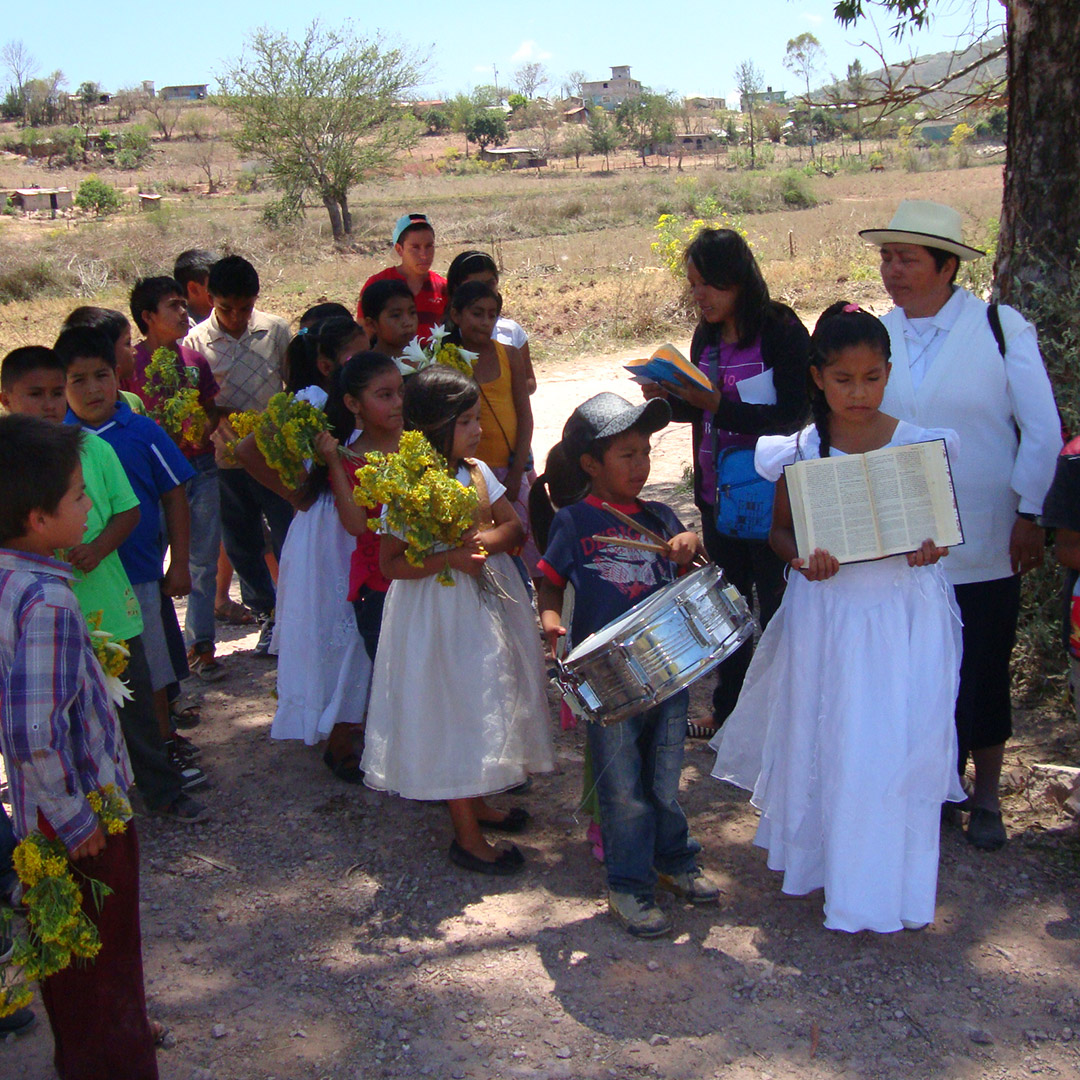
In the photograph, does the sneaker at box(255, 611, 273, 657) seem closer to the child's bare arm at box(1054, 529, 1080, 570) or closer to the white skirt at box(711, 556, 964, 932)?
the white skirt at box(711, 556, 964, 932)

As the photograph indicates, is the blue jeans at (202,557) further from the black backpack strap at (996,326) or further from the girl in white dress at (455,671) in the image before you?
the black backpack strap at (996,326)

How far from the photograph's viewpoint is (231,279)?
5.64 meters

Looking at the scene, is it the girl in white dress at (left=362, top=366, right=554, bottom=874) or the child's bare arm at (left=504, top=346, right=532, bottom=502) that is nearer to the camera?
the girl in white dress at (left=362, top=366, right=554, bottom=874)

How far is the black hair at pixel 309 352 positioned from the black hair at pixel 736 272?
4.90 feet

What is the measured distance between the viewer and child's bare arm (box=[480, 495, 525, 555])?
11.9ft

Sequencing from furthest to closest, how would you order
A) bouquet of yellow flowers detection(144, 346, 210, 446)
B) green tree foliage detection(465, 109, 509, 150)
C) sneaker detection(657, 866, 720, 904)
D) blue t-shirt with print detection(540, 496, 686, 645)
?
green tree foliage detection(465, 109, 509, 150)
bouquet of yellow flowers detection(144, 346, 210, 446)
sneaker detection(657, 866, 720, 904)
blue t-shirt with print detection(540, 496, 686, 645)

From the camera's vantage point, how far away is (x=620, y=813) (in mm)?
3330

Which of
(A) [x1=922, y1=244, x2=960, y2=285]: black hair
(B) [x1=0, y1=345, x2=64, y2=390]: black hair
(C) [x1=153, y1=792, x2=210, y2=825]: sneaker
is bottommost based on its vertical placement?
(C) [x1=153, y1=792, x2=210, y2=825]: sneaker

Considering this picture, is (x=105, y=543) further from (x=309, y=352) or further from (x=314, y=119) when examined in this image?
(x=314, y=119)

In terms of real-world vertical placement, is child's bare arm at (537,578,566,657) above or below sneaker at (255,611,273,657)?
above

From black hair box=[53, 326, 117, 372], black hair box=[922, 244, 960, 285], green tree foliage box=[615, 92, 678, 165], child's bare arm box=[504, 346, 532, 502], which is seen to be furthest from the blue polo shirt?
green tree foliage box=[615, 92, 678, 165]

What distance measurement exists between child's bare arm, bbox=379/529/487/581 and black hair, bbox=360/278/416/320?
5.74 feet

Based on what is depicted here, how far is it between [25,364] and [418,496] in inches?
60.5

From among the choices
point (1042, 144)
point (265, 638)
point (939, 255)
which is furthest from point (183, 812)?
point (1042, 144)
